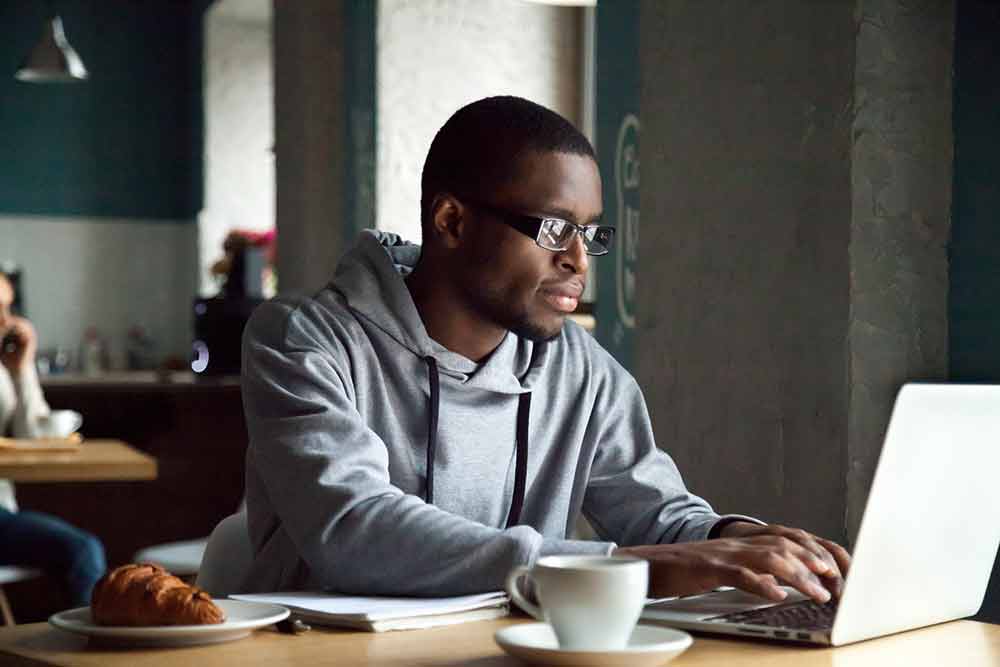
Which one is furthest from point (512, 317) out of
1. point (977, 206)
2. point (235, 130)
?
point (235, 130)

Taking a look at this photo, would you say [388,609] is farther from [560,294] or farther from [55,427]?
[55,427]

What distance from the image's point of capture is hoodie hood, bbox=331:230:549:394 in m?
1.81

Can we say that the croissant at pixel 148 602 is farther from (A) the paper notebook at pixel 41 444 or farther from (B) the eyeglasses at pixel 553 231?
(A) the paper notebook at pixel 41 444

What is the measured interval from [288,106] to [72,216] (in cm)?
338

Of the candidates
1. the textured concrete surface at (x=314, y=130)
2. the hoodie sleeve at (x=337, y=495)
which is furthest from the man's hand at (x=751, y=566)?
the textured concrete surface at (x=314, y=130)

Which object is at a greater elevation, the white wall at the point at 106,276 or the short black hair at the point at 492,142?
the short black hair at the point at 492,142

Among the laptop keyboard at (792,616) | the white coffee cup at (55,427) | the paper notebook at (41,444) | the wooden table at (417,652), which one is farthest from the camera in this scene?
the white coffee cup at (55,427)

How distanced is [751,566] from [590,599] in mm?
348

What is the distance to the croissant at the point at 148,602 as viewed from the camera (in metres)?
1.29

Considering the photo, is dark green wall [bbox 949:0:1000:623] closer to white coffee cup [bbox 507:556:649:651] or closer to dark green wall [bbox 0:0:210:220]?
white coffee cup [bbox 507:556:649:651]

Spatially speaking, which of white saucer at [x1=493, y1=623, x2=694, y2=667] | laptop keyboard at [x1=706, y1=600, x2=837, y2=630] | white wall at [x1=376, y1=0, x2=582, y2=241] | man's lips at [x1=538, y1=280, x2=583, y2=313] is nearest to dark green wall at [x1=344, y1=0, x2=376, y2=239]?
white wall at [x1=376, y1=0, x2=582, y2=241]

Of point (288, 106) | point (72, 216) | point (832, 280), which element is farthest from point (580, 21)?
point (72, 216)

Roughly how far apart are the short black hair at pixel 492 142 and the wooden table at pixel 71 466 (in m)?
2.10

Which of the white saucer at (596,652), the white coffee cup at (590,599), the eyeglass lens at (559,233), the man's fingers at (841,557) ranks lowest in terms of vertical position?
the man's fingers at (841,557)
